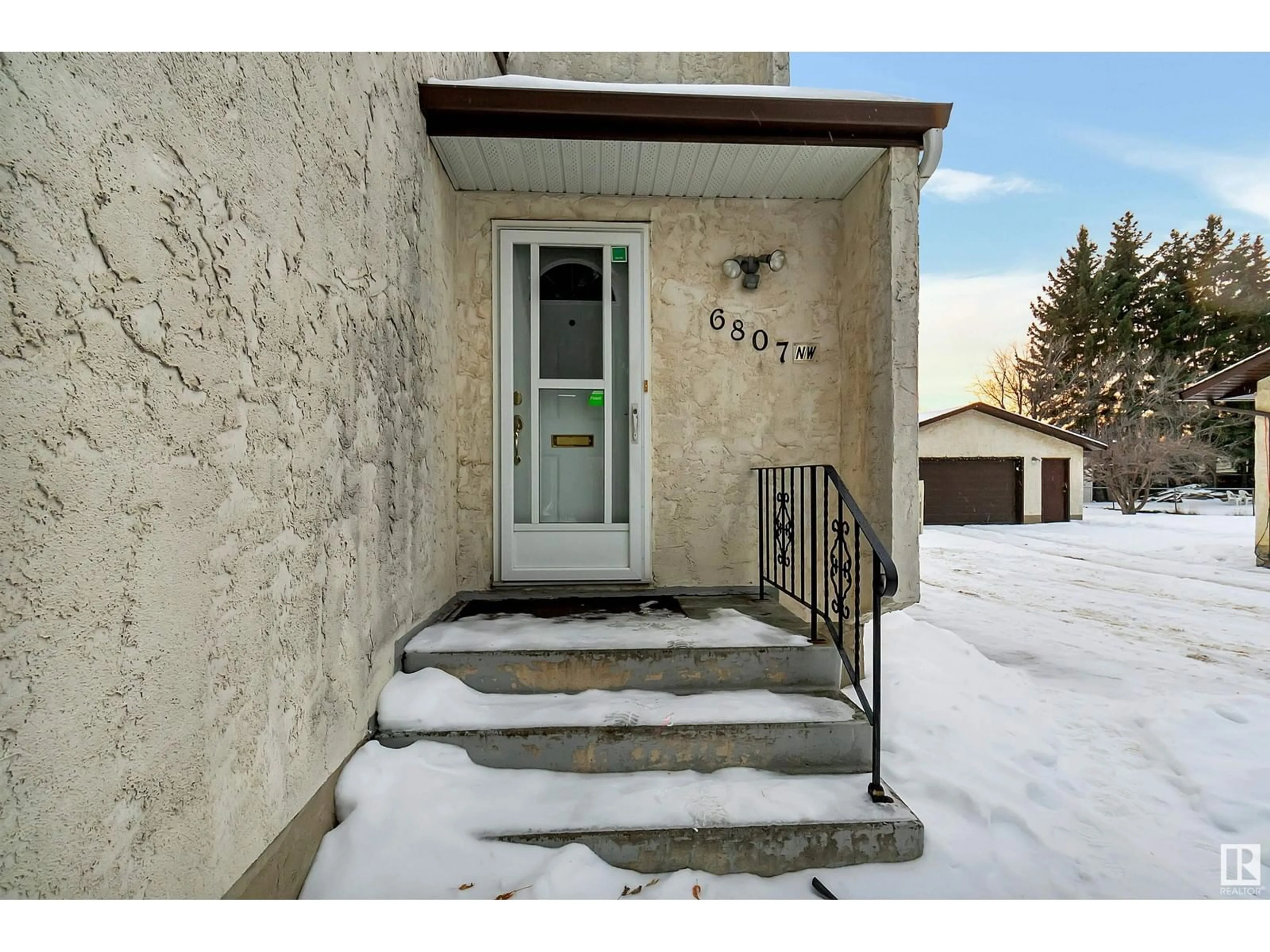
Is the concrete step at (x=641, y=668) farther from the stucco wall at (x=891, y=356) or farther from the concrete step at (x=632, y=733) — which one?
the stucco wall at (x=891, y=356)

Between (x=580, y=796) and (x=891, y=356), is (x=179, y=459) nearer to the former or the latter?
(x=580, y=796)

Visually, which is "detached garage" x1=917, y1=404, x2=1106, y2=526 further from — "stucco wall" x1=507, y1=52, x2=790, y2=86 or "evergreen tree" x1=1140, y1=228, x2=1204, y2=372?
"stucco wall" x1=507, y1=52, x2=790, y2=86

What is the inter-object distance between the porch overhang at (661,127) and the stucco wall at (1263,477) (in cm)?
934

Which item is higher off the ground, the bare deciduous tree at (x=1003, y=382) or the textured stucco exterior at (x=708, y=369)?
the bare deciduous tree at (x=1003, y=382)

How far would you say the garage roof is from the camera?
13.8 metres

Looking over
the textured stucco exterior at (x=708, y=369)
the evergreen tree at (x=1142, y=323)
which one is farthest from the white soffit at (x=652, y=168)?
the evergreen tree at (x=1142, y=323)

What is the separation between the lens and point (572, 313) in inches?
139

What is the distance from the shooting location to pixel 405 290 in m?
2.45

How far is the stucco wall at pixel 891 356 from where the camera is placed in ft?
9.50

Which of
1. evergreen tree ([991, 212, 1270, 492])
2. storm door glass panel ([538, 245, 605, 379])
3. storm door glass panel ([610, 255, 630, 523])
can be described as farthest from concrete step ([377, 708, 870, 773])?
evergreen tree ([991, 212, 1270, 492])

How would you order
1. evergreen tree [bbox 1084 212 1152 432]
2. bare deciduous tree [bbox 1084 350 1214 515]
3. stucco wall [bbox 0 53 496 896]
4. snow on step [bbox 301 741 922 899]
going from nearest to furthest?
stucco wall [bbox 0 53 496 896] < snow on step [bbox 301 741 922 899] < bare deciduous tree [bbox 1084 350 1214 515] < evergreen tree [bbox 1084 212 1152 432]

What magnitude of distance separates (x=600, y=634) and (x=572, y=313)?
195 cm

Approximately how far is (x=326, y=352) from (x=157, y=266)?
26.6 inches

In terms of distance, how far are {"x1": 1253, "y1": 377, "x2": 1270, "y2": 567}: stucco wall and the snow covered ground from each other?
481 centimetres
